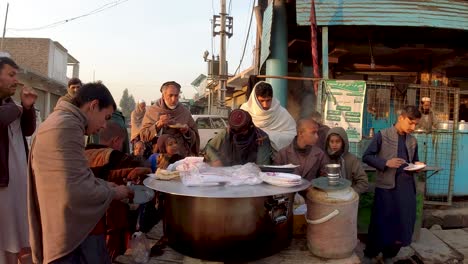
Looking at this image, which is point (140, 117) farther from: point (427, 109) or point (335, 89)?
point (427, 109)

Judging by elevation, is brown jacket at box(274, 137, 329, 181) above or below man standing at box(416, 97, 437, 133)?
below

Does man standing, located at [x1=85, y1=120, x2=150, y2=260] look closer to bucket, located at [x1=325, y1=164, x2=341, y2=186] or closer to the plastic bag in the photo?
the plastic bag

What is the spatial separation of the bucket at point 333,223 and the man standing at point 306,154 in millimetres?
756

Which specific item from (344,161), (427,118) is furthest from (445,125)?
(344,161)

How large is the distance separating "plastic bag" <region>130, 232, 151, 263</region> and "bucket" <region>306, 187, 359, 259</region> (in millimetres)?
1043

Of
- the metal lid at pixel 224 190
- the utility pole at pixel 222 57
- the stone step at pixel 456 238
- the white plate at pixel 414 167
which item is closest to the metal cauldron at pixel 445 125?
the stone step at pixel 456 238

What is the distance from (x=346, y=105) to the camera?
5.43 metres

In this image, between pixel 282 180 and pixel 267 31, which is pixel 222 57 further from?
pixel 282 180

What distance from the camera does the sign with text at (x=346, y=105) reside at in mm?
5375

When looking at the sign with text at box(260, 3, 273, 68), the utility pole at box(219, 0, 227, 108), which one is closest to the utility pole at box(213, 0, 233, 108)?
the utility pole at box(219, 0, 227, 108)

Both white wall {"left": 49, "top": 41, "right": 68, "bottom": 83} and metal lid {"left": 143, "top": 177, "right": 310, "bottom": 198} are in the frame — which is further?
white wall {"left": 49, "top": 41, "right": 68, "bottom": 83}

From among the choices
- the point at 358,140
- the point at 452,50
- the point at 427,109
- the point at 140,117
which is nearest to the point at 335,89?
the point at 358,140

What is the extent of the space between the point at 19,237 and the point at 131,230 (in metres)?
0.98

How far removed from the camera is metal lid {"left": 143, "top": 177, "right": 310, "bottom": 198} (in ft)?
5.98
